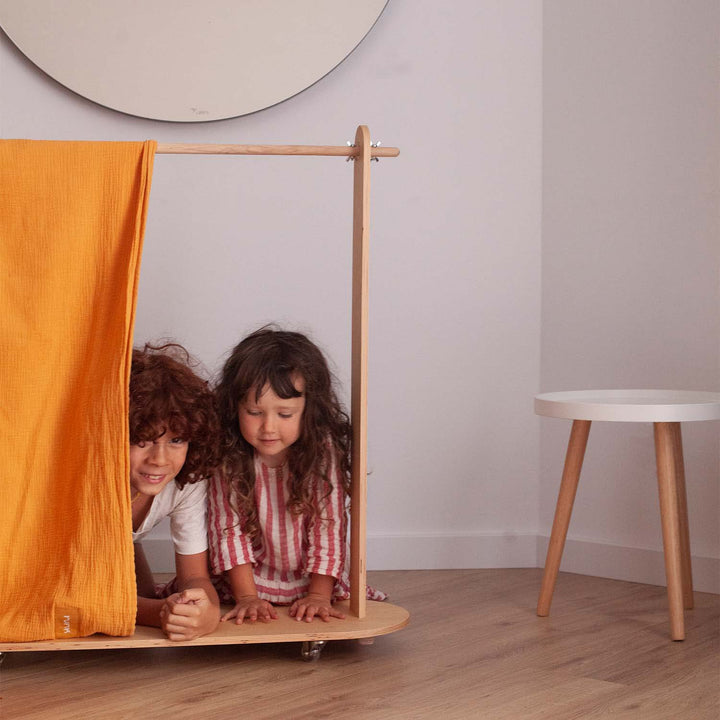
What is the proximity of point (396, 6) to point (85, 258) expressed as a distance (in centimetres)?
96

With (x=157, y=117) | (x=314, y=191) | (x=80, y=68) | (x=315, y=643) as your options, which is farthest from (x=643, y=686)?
(x=80, y=68)

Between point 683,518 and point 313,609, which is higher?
point 683,518

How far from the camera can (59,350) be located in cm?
126

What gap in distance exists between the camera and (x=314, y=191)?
1.89 m

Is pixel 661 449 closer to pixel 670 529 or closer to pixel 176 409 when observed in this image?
pixel 670 529

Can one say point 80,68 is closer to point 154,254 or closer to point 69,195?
point 154,254

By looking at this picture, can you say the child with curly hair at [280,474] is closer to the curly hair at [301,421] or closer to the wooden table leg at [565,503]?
the curly hair at [301,421]

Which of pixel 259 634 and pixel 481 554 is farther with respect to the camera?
pixel 481 554

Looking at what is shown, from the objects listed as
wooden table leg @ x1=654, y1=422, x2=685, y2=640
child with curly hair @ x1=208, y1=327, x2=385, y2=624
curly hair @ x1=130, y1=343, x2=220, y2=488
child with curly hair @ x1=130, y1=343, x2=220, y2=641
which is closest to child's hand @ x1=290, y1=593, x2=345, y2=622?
child with curly hair @ x1=208, y1=327, x2=385, y2=624

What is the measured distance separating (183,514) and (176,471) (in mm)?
92

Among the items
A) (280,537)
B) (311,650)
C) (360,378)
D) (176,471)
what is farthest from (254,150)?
(311,650)

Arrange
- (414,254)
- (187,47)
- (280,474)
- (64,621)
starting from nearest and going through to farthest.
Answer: (64,621)
(280,474)
(187,47)
(414,254)

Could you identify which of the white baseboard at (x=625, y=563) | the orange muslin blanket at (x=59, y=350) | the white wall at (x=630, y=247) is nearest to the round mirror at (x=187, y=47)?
the white wall at (x=630, y=247)

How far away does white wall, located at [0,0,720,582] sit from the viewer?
1.84 meters
